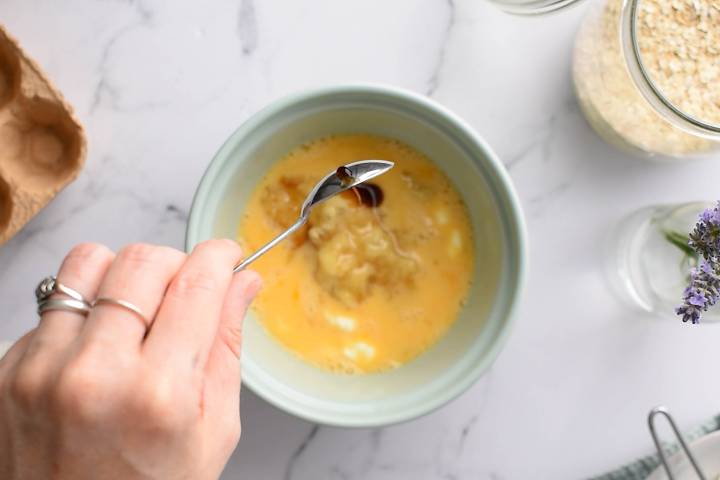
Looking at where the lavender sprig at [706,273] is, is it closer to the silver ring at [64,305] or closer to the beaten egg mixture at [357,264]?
the beaten egg mixture at [357,264]

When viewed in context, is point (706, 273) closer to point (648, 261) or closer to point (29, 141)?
point (648, 261)

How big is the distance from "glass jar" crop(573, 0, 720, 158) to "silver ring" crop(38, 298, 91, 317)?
672 mm

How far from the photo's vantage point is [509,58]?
3.57 feet

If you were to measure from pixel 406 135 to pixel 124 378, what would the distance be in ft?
1.77

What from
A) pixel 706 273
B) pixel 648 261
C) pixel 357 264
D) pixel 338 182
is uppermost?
A: pixel 338 182

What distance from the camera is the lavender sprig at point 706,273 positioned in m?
0.93

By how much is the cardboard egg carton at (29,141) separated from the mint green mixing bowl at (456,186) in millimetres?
222

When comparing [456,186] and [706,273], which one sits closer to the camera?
[706,273]

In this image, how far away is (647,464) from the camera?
1103 mm

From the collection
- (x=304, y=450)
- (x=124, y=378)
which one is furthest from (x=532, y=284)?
(x=124, y=378)

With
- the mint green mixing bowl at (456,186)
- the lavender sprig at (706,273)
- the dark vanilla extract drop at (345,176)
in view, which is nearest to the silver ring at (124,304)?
the mint green mixing bowl at (456,186)

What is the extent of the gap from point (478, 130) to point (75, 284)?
1.98 feet

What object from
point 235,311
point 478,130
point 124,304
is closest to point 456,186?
point 478,130

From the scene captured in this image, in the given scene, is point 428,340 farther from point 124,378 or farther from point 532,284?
point 124,378
